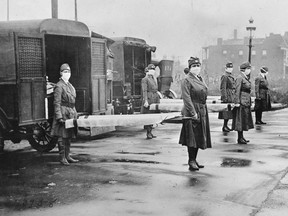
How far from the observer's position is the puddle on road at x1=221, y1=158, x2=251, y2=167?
25.7 ft

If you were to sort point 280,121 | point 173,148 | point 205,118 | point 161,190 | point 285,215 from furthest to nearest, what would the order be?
point 280,121, point 173,148, point 205,118, point 161,190, point 285,215

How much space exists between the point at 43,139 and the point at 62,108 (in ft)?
6.33

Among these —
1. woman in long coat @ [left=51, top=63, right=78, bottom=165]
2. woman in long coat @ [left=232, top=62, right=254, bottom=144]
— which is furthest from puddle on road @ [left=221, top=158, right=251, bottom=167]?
woman in long coat @ [left=51, top=63, right=78, bottom=165]

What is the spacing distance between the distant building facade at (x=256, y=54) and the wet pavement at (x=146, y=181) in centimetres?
5860

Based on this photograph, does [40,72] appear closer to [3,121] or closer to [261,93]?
[3,121]

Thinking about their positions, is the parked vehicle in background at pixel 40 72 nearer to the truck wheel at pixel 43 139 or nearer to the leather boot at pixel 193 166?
the truck wheel at pixel 43 139

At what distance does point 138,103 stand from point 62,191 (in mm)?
11937

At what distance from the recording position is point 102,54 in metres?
10.9

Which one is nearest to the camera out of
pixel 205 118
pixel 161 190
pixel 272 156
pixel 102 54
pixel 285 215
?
pixel 285 215

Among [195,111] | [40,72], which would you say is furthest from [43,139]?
[195,111]

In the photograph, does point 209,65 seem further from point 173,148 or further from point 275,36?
point 173,148

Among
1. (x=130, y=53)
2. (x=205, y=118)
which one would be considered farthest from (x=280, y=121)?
(x=205, y=118)

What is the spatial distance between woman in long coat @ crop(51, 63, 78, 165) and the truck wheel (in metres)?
1.49

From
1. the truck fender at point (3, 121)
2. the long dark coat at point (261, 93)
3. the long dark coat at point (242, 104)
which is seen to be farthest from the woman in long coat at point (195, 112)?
the long dark coat at point (261, 93)
